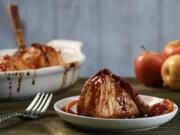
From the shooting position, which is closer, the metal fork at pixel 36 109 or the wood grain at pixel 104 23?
the metal fork at pixel 36 109

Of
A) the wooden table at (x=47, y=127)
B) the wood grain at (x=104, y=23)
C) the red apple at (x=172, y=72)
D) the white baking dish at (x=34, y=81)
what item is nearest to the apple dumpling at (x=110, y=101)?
the wooden table at (x=47, y=127)

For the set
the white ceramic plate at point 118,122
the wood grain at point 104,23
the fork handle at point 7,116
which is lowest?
the wood grain at point 104,23

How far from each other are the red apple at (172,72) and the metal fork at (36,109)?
0.31 m

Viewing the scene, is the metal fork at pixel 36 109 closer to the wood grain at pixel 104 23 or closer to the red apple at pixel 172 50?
the red apple at pixel 172 50

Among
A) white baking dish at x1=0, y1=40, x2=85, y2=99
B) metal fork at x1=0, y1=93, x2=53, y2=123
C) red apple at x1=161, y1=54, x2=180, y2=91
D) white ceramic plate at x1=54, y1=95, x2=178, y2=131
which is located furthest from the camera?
red apple at x1=161, y1=54, x2=180, y2=91

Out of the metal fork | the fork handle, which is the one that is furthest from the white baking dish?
the fork handle

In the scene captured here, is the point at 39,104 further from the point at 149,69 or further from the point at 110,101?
the point at 149,69

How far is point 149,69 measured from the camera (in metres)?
1.33

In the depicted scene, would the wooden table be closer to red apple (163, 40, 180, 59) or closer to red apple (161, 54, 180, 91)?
red apple (161, 54, 180, 91)

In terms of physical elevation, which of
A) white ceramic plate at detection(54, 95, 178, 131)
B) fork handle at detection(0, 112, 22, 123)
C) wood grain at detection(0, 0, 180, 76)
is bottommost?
wood grain at detection(0, 0, 180, 76)

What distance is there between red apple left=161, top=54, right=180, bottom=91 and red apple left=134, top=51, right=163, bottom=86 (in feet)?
0.15

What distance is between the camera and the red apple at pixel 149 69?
4.34 feet

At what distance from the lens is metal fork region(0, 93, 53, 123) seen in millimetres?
938

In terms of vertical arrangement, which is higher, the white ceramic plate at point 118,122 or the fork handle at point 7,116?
the white ceramic plate at point 118,122
